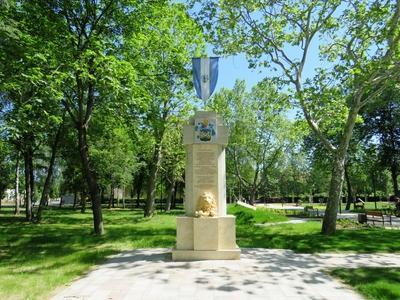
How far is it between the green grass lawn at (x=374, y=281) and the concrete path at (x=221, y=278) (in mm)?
288

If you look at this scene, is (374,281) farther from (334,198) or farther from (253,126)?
(253,126)

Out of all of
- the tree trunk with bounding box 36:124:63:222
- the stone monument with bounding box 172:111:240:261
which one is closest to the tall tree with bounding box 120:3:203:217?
the stone monument with bounding box 172:111:240:261

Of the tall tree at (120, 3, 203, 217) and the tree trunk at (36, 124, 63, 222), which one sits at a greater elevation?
A: the tall tree at (120, 3, 203, 217)

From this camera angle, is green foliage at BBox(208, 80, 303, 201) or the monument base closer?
the monument base

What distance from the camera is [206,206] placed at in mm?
11391

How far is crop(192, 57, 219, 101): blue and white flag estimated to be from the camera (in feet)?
42.6

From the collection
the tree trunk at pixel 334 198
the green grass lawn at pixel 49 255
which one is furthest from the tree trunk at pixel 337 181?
the green grass lawn at pixel 49 255

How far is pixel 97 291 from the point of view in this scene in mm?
7988

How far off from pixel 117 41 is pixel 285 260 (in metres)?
12.0

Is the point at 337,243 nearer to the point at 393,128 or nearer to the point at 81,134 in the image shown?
the point at 81,134

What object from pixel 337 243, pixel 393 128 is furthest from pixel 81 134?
pixel 393 128

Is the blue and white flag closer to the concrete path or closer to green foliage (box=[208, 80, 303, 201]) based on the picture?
the concrete path

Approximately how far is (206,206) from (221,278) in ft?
8.74

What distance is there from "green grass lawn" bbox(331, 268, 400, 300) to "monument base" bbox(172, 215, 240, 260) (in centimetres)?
276
